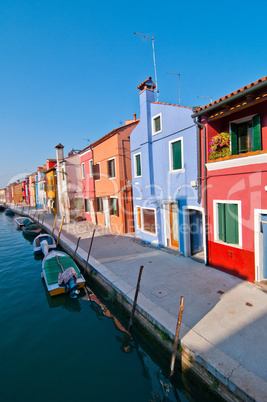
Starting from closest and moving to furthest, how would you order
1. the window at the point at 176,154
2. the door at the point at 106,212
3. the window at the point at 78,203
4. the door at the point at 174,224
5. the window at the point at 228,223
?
1. the window at the point at 228,223
2. the window at the point at 176,154
3. the door at the point at 174,224
4. the door at the point at 106,212
5. the window at the point at 78,203

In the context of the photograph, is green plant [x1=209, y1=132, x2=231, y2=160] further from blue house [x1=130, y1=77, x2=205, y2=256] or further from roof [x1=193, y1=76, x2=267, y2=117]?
roof [x1=193, y1=76, x2=267, y2=117]

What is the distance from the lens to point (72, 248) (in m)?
13.9

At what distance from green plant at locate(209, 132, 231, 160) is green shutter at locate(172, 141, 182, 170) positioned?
195 cm

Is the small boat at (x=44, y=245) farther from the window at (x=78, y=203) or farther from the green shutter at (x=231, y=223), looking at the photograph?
the green shutter at (x=231, y=223)

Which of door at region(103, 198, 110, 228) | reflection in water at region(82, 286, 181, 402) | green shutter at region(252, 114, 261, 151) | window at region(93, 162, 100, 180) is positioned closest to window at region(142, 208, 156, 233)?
door at region(103, 198, 110, 228)

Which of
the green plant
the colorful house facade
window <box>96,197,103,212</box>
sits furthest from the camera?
the colorful house facade

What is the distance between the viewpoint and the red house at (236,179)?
6.80 m

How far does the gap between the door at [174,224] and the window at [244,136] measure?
408 centimetres

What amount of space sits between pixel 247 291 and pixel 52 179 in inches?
1142

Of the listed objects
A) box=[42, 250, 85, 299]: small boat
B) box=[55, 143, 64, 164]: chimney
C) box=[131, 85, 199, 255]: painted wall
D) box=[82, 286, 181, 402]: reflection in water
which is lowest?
box=[82, 286, 181, 402]: reflection in water

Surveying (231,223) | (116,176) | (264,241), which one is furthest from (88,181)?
(264,241)

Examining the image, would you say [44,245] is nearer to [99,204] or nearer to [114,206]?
[114,206]

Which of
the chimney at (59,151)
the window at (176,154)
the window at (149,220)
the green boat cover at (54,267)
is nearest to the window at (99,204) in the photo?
the window at (149,220)

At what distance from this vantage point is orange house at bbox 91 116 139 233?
15570 millimetres
